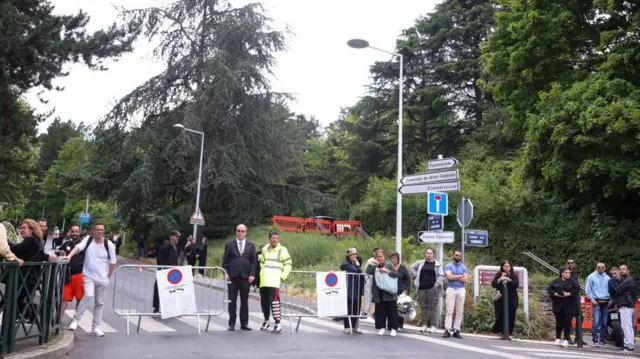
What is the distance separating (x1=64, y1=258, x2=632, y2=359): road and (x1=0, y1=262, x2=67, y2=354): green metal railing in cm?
59

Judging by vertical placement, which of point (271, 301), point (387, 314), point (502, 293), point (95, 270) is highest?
point (95, 270)

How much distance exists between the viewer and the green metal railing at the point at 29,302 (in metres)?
7.65

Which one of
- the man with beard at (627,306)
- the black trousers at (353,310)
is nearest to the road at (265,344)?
the black trousers at (353,310)

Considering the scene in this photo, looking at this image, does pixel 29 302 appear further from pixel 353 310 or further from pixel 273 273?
pixel 353 310

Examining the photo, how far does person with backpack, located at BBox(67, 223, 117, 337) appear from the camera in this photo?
33.8 ft

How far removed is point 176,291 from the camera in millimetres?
11398

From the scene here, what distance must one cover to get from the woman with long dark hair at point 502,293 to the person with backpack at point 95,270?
774cm

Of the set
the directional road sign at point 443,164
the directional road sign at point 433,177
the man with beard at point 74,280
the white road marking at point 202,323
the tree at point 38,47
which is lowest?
the white road marking at point 202,323

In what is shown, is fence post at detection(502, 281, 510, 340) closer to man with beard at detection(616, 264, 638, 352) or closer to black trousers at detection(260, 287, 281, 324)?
man with beard at detection(616, 264, 638, 352)

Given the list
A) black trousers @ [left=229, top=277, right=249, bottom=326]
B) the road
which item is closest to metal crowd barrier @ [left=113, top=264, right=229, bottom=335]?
the road

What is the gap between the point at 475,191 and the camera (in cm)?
2959

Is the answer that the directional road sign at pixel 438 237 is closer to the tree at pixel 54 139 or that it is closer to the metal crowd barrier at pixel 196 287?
the metal crowd barrier at pixel 196 287

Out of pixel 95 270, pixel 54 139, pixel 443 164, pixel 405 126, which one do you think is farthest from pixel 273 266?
pixel 54 139

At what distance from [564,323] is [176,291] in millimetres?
7951
